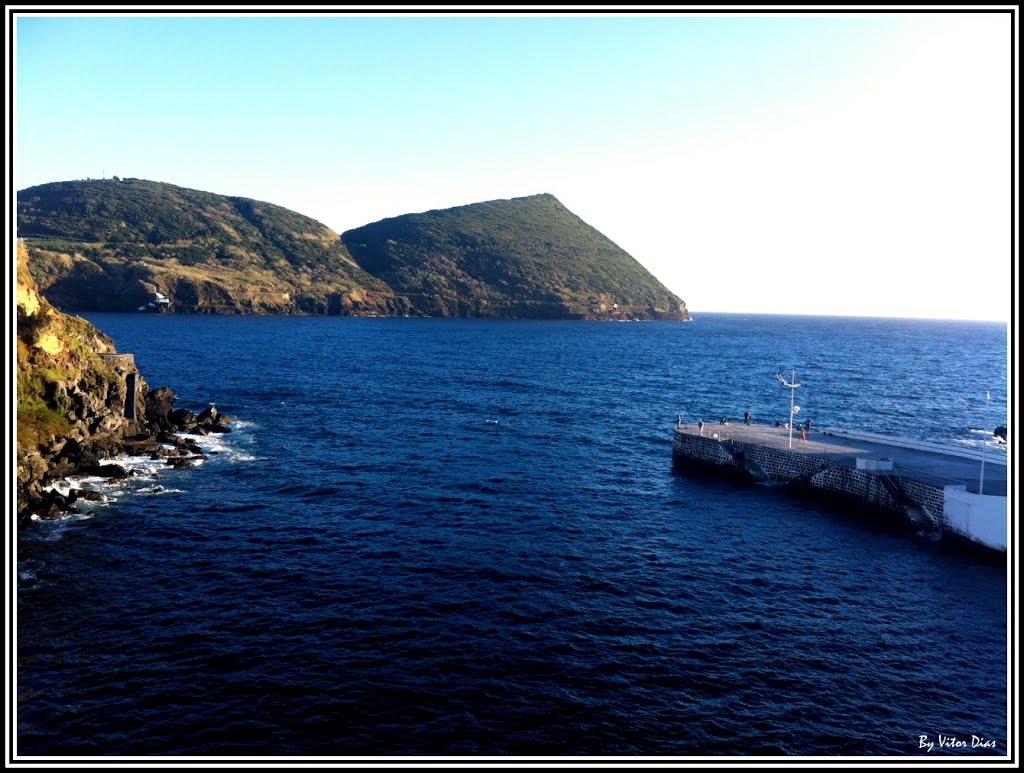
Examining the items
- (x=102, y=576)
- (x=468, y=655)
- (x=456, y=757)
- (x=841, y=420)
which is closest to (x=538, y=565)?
(x=468, y=655)

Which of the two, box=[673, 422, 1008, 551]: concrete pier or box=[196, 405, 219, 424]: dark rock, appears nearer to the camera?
box=[673, 422, 1008, 551]: concrete pier

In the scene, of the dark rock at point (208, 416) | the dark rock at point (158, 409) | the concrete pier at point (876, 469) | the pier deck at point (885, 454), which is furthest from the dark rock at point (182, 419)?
the pier deck at point (885, 454)

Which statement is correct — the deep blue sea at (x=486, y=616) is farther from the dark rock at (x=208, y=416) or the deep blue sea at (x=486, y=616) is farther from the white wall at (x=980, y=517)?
the dark rock at (x=208, y=416)

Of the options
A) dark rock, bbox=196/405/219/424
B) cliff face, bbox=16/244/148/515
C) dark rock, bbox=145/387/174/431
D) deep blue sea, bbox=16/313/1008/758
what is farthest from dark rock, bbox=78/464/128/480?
dark rock, bbox=196/405/219/424

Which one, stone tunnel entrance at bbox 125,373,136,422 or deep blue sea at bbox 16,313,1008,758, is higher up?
stone tunnel entrance at bbox 125,373,136,422

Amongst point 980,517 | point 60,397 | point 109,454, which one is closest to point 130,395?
point 60,397

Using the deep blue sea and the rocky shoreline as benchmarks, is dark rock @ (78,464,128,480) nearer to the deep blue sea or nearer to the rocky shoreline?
the rocky shoreline

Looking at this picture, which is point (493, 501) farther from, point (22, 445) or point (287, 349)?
point (287, 349)
